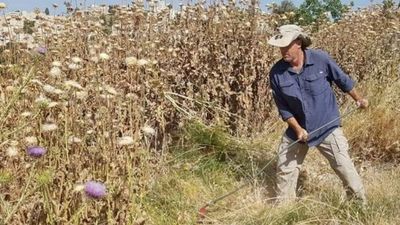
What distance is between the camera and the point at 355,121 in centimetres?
523

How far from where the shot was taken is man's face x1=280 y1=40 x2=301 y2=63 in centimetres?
369

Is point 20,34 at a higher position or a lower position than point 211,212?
higher

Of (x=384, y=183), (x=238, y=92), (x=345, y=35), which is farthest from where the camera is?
(x=345, y=35)

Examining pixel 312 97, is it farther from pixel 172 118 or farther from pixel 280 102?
pixel 172 118

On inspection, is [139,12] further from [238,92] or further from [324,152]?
[324,152]

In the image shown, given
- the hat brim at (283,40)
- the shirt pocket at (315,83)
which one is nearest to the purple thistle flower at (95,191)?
the hat brim at (283,40)

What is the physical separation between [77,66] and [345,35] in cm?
363

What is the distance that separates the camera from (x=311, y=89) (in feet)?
12.3

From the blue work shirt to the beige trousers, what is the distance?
8cm

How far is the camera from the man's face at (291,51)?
12.1 ft

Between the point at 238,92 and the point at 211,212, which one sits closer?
the point at 211,212

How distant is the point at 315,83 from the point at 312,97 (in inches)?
3.6

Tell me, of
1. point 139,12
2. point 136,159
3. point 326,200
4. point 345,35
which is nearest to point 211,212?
point 326,200

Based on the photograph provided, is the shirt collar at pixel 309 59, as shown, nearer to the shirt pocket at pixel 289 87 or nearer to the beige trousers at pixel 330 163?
the shirt pocket at pixel 289 87
